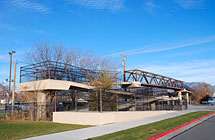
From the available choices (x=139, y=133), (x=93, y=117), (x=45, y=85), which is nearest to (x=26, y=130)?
(x=93, y=117)

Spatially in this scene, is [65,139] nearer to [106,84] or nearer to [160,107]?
[106,84]

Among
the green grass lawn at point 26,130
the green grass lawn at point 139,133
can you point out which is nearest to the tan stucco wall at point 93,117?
the green grass lawn at point 26,130

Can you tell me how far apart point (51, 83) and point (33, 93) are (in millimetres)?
3240

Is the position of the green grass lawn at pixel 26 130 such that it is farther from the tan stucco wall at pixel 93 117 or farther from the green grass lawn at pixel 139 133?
the green grass lawn at pixel 139 133

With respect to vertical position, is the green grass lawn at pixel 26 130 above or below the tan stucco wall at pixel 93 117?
below

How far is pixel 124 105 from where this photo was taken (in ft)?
65.5

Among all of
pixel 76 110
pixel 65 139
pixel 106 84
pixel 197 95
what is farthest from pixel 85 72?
pixel 197 95

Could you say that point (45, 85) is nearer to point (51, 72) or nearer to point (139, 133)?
point (51, 72)

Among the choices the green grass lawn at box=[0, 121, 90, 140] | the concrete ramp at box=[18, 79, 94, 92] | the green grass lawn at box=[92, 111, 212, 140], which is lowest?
the green grass lawn at box=[0, 121, 90, 140]

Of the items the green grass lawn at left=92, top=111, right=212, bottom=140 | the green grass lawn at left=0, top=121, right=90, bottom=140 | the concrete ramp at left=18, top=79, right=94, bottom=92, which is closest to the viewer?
the green grass lawn at left=92, top=111, right=212, bottom=140

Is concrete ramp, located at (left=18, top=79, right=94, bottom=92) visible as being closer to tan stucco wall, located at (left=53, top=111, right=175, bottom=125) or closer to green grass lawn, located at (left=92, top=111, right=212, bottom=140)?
tan stucco wall, located at (left=53, top=111, right=175, bottom=125)

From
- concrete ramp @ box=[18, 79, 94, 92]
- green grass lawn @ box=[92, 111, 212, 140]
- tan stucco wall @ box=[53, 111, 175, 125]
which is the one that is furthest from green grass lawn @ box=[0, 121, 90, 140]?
concrete ramp @ box=[18, 79, 94, 92]

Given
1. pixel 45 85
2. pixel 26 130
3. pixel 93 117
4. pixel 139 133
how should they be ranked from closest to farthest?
1. pixel 139 133
2. pixel 26 130
3. pixel 93 117
4. pixel 45 85

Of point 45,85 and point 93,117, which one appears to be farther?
point 45,85
